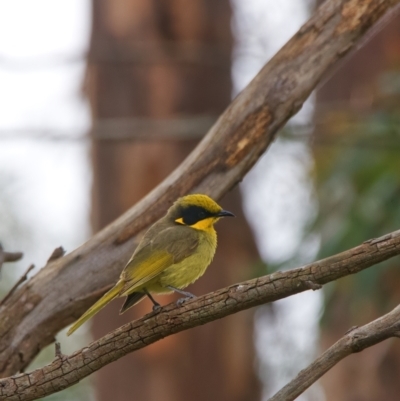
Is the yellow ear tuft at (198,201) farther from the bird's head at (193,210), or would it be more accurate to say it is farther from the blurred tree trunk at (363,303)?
the blurred tree trunk at (363,303)

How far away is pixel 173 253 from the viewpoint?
14.0 feet

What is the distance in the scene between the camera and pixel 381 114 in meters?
7.91

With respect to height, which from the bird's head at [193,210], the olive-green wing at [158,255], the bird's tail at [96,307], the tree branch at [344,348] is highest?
the bird's head at [193,210]

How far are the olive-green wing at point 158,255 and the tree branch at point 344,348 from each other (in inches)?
42.0

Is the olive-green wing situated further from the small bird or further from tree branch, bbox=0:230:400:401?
tree branch, bbox=0:230:400:401

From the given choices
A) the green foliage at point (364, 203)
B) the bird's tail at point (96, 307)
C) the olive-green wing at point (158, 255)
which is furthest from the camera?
the green foliage at point (364, 203)

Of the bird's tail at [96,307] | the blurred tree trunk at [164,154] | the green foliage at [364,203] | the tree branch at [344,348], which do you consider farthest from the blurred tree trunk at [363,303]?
the tree branch at [344,348]

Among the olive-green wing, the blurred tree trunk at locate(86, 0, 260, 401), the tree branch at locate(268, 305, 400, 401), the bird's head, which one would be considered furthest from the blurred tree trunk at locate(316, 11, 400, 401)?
the tree branch at locate(268, 305, 400, 401)

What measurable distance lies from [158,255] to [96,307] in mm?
506

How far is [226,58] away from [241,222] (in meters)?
1.96

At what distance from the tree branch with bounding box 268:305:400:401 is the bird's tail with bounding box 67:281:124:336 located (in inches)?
41.0

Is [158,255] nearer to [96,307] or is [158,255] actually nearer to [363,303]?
[96,307]

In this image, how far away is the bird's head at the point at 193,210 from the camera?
4434 mm

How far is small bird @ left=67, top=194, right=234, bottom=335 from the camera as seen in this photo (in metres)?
4.01
